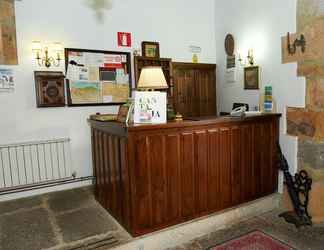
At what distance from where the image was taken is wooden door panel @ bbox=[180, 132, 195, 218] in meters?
2.44

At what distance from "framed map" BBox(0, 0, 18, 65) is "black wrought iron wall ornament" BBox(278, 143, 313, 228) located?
352 cm

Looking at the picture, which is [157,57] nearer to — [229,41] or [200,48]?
[200,48]

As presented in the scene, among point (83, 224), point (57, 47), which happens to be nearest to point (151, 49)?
point (57, 47)

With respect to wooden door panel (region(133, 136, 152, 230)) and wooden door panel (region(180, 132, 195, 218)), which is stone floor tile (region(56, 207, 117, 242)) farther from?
wooden door panel (region(180, 132, 195, 218))

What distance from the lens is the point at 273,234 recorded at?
254cm

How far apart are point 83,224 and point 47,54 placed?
7.15 feet

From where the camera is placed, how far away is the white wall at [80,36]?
3246mm

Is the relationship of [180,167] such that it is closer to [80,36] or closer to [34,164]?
[34,164]

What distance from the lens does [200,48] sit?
4398 mm

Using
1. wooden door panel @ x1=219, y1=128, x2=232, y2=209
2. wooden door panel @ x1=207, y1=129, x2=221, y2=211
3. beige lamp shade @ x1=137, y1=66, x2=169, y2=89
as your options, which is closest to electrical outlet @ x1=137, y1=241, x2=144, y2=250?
wooden door panel @ x1=207, y1=129, x2=221, y2=211

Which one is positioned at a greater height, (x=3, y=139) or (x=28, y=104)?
(x=28, y=104)

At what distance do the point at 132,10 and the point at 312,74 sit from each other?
Answer: 2617 millimetres

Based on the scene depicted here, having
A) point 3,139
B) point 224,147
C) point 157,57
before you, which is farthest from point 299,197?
point 3,139

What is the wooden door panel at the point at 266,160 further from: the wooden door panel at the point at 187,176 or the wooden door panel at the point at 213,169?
the wooden door panel at the point at 187,176
